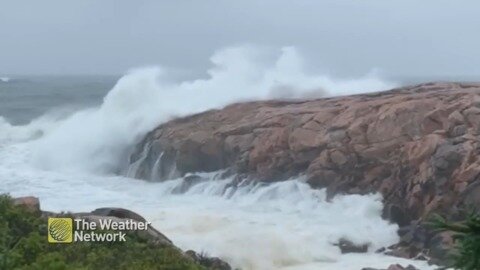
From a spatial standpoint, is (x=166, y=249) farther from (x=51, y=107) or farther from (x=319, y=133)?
(x=51, y=107)

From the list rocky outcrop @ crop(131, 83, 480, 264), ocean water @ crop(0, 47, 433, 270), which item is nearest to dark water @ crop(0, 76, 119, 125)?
ocean water @ crop(0, 47, 433, 270)

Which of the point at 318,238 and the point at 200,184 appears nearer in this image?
the point at 318,238

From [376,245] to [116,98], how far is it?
635 inches

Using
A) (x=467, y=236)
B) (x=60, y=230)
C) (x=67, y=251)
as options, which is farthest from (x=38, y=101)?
(x=467, y=236)

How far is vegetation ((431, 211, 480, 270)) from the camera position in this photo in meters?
3.99

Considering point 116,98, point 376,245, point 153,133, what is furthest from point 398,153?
point 116,98

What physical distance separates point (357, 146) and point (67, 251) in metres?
11.3

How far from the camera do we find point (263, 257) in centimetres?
1231

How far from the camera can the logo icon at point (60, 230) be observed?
788cm

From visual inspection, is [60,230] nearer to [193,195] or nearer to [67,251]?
[67,251]

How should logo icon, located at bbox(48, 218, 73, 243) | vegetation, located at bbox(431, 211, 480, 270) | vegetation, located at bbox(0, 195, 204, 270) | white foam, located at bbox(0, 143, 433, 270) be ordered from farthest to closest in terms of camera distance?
white foam, located at bbox(0, 143, 433, 270) → logo icon, located at bbox(48, 218, 73, 243) → vegetation, located at bbox(0, 195, 204, 270) → vegetation, located at bbox(431, 211, 480, 270)

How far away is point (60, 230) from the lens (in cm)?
810

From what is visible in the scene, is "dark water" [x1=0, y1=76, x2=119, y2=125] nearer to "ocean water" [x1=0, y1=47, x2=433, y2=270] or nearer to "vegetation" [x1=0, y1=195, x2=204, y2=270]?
"ocean water" [x1=0, y1=47, x2=433, y2=270]

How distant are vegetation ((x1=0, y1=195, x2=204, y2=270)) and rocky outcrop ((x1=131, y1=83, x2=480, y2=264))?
23.8 feet
